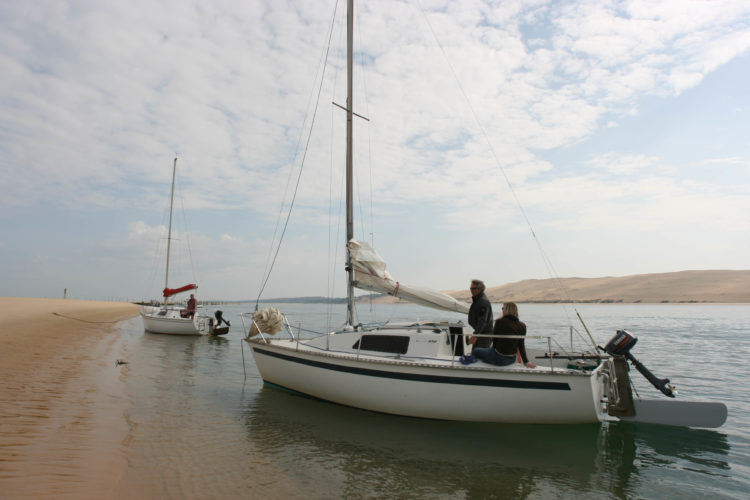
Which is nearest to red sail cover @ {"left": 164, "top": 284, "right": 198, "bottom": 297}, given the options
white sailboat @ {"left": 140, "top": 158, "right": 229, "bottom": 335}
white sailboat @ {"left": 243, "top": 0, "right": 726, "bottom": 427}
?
white sailboat @ {"left": 140, "top": 158, "right": 229, "bottom": 335}

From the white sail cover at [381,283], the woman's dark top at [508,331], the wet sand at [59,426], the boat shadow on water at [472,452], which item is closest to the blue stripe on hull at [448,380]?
the woman's dark top at [508,331]

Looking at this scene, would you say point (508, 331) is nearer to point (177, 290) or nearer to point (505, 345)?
point (505, 345)

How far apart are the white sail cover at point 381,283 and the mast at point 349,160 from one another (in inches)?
8.7

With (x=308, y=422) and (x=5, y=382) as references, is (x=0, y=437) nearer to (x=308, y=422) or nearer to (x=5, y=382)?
(x=5, y=382)

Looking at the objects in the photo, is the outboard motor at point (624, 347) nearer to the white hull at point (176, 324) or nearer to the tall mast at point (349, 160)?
the tall mast at point (349, 160)

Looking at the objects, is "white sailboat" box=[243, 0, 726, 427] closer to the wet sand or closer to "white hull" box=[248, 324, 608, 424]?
"white hull" box=[248, 324, 608, 424]

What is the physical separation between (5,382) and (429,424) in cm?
977

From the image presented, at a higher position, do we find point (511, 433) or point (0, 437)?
point (0, 437)

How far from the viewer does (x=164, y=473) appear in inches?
224

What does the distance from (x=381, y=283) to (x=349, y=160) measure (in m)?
3.58

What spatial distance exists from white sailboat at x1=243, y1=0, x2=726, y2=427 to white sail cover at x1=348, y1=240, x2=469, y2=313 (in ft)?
0.09

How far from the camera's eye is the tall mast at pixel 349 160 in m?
10.9

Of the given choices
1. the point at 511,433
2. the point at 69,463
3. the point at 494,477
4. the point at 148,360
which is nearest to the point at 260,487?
the point at 69,463

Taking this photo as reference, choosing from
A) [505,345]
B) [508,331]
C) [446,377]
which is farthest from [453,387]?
[508,331]
